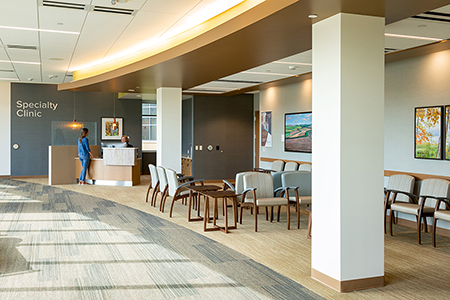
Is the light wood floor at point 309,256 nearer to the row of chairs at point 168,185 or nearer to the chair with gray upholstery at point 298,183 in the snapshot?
the row of chairs at point 168,185

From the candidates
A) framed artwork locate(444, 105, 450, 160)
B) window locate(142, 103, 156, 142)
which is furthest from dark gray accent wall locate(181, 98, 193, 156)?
framed artwork locate(444, 105, 450, 160)

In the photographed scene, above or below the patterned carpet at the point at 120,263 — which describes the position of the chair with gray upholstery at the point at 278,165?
above

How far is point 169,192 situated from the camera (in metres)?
7.78

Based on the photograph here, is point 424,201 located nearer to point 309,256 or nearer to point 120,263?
point 309,256

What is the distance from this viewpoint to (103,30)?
6.43 m

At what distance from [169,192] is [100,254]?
283cm

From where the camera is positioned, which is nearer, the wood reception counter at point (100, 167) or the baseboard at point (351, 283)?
the baseboard at point (351, 283)

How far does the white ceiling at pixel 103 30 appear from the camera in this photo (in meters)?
5.18

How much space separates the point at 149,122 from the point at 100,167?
196 inches

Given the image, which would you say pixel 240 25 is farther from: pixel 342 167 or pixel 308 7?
pixel 342 167

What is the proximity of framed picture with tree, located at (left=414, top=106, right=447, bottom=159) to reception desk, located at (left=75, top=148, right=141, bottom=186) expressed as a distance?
25.4ft

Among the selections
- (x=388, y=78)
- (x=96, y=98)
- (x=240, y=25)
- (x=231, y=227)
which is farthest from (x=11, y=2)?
(x=96, y=98)

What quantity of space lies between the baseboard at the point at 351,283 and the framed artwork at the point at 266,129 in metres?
7.56

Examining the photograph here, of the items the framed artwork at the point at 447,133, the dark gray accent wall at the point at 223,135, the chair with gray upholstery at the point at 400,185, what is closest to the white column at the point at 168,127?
the dark gray accent wall at the point at 223,135
